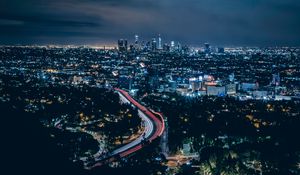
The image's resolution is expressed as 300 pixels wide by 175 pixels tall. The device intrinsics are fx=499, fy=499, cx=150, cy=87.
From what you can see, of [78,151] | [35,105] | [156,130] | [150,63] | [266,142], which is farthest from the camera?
[150,63]

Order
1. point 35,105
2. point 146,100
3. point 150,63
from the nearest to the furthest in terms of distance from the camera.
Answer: point 35,105 < point 146,100 < point 150,63

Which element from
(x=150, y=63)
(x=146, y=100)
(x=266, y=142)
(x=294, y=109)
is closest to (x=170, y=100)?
(x=146, y=100)

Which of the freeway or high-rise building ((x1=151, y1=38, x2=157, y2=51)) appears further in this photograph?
high-rise building ((x1=151, y1=38, x2=157, y2=51))

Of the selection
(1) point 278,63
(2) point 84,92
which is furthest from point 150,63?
(2) point 84,92

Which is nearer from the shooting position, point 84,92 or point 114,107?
point 114,107

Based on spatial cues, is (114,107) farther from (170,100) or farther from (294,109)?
(294,109)

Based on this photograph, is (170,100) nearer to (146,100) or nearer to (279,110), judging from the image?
(146,100)

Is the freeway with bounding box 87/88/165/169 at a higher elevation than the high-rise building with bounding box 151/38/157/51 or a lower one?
lower

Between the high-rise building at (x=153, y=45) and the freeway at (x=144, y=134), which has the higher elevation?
the high-rise building at (x=153, y=45)

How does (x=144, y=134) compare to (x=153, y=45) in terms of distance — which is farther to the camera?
(x=153, y=45)

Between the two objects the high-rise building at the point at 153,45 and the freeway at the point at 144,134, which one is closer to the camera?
the freeway at the point at 144,134
